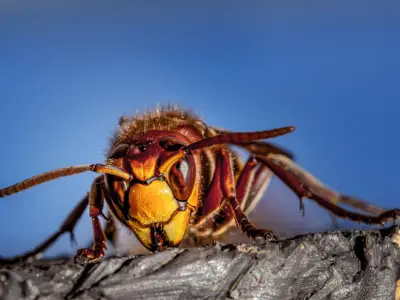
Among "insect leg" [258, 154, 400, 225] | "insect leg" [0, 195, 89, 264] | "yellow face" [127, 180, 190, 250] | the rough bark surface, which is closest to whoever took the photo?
the rough bark surface

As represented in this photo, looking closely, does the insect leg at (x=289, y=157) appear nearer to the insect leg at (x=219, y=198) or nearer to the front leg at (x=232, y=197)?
the insect leg at (x=219, y=198)

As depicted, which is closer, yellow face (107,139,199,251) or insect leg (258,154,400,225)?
yellow face (107,139,199,251)

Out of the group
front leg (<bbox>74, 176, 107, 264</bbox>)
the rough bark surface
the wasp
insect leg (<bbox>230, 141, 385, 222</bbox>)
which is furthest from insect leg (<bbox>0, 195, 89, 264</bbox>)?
the rough bark surface

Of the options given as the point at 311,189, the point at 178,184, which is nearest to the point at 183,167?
the point at 178,184

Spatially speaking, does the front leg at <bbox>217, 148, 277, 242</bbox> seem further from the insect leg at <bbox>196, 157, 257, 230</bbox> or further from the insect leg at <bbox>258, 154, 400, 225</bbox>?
the insect leg at <bbox>258, 154, 400, 225</bbox>

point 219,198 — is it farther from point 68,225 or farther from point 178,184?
point 68,225

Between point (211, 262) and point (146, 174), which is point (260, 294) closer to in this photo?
point (211, 262)
